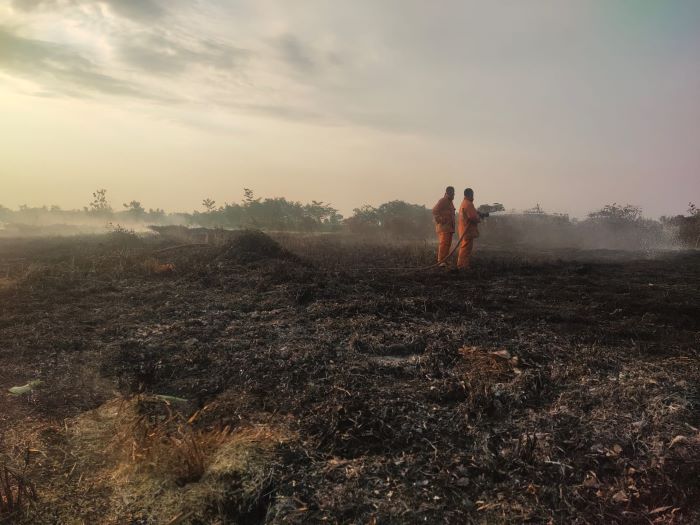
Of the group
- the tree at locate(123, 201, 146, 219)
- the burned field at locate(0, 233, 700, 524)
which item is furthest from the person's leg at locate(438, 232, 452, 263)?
the tree at locate(123, 201, 146, 219)

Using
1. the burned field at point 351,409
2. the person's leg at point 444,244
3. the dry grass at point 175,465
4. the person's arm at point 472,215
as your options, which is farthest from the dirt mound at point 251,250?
the dry grass at point 175,465

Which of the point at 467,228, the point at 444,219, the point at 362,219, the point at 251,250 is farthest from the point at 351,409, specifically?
the point at 362,219

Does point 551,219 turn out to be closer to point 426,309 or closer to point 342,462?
point 426,309

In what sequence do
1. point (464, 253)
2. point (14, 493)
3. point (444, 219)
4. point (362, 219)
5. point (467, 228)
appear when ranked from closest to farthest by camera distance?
point (14, 493)
point (467, 228)
point (464, 253)
point (444, 219)
point (362, 219)

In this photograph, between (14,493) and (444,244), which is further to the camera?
(444,244)

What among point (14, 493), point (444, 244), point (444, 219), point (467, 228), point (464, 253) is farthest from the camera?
point (444, 219)

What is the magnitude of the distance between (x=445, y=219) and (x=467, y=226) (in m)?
0.96

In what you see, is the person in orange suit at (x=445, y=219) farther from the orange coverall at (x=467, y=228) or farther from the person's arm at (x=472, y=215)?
the person's arm at (x=472, y=215)

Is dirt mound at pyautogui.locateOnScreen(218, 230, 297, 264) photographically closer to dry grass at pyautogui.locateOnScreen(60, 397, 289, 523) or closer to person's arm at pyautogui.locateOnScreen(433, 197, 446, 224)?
person's arm at pyautogui.locateOnScreen(433, 197, 446, 224)

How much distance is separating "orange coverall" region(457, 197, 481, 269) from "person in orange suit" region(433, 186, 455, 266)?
447 mm

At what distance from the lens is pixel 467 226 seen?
988cm

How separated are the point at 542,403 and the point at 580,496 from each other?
1044mm

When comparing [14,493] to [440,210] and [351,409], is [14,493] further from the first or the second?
[440,210]

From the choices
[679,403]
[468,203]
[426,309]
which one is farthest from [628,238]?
[679,403]
